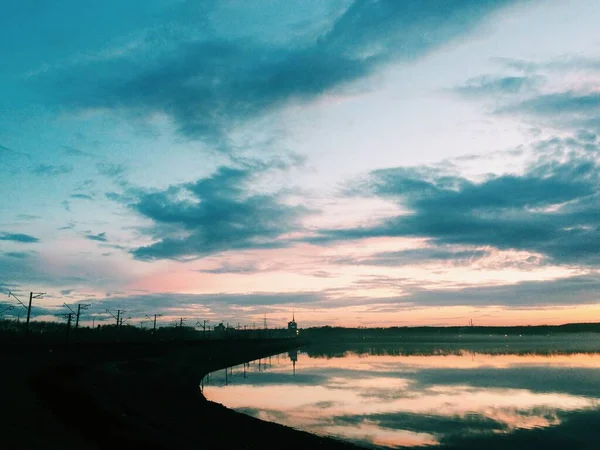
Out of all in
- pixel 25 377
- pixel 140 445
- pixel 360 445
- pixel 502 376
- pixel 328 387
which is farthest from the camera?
pixel 502 376

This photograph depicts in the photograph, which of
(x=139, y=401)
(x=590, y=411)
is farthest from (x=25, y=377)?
(x=590, y=411)

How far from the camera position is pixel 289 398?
48125 millimetres

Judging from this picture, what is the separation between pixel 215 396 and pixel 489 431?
95.2ft

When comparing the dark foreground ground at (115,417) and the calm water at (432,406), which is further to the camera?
the calm water at (432,406)

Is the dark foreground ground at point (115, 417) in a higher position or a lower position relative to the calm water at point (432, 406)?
higher

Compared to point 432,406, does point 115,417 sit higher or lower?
higher

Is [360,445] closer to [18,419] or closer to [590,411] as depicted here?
[18,419]

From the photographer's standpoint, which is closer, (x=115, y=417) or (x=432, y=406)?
(x=115, y=417)

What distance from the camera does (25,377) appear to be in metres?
34.6

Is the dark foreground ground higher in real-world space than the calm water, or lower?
higher

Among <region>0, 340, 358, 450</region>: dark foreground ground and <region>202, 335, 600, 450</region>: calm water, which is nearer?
<region>0, 340, 358, 450</region>: dark foreground ground

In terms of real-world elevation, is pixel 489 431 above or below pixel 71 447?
below

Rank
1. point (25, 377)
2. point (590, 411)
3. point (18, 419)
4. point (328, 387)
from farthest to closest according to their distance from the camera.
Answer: point (328, 387) → point (590, 411) → point (25, 377) → point (18, 419)

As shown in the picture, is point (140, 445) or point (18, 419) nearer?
point (140, 445)
